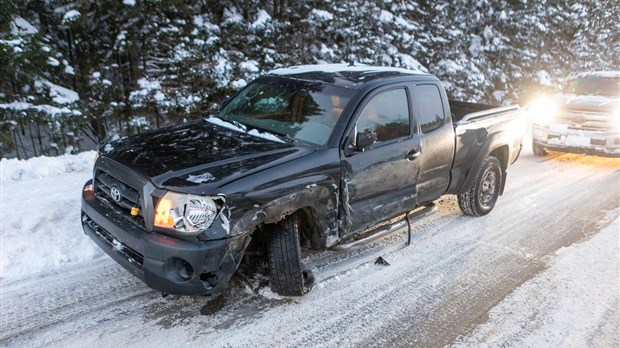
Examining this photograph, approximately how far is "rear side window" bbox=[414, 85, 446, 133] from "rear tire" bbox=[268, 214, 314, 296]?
1939 millimetres

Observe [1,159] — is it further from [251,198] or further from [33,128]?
[251,198]

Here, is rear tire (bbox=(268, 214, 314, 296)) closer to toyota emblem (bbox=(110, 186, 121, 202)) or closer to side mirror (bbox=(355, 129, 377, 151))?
side mirror (bbox=(355, 129, 377, 151))

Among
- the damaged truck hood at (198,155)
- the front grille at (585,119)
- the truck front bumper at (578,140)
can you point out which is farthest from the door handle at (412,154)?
the front grille at (585,119)

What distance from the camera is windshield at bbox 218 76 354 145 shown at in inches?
152

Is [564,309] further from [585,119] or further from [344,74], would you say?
[585,119]

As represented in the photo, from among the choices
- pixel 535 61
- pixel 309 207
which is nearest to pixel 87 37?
pixel 309 207

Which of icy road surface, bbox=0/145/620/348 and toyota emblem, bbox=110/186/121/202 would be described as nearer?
icy road surface, bbox=0/145/620/348

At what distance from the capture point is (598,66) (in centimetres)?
1884

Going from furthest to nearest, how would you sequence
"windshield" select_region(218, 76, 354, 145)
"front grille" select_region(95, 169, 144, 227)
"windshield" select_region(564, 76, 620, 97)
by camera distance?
"windshield" select_region(564, 76, 620, 97)
"windshield" select_region(218, 76, 354, 145)
"front grille" select_region(95, 169, 144, 227)

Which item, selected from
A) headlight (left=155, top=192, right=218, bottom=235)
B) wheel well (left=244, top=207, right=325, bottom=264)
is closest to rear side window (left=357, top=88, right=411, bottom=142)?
wheel well (left=244, top=207, right=325, bottom=264)

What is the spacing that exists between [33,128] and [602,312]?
8.11 m

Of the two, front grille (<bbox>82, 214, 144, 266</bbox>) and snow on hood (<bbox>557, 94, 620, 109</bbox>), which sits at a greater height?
snow on hood (<bbox>557, 94, 620, 109</bbox>)

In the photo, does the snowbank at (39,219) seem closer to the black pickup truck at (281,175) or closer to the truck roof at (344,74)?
the black pickup truck at (281,175)

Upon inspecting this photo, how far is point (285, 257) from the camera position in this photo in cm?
339
